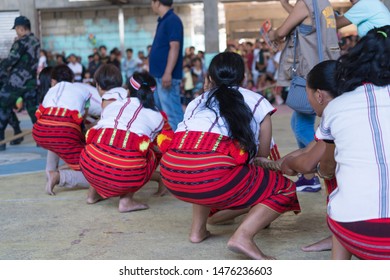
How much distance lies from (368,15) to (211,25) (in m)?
12.3

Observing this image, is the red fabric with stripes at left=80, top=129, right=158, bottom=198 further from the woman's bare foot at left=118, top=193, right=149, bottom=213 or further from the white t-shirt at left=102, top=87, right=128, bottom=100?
the white t-shirt at left=102, top=87, right=128, bottom=100

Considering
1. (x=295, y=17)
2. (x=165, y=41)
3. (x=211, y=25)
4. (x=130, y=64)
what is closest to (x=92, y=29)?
(x=130, y=64)

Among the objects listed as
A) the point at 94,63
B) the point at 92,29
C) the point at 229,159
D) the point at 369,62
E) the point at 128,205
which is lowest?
the point at 94,63

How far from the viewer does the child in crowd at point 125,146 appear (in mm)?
3754

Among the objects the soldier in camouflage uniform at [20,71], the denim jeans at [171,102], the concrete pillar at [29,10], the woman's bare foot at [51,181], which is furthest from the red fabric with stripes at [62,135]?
the concrete pillar at [29,10]

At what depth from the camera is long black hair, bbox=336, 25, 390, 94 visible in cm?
221

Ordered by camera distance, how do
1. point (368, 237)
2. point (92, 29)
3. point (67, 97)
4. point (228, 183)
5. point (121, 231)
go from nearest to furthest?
Result: point (368, 237)
point (228, 183)
point (121, 231)
point (67, 97)
point (92, 29)

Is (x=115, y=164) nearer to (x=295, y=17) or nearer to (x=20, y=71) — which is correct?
(x=295, y=17)

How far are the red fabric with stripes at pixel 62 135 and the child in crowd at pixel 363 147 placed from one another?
2.59 m

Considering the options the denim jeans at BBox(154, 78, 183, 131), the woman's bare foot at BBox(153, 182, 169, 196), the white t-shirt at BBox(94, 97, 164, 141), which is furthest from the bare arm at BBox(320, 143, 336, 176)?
the denim jeans at BBox(154, 78, 183, 131)

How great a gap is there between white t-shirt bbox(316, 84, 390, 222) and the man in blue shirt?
3250mm

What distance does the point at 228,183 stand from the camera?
2.89m

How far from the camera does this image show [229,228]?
3.46 meters

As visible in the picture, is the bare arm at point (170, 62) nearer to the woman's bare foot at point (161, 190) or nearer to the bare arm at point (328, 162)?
the woman's bare foot at point (161, 190)
